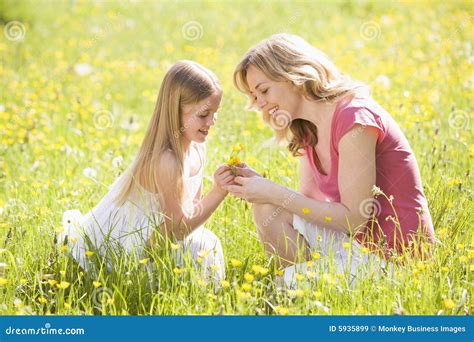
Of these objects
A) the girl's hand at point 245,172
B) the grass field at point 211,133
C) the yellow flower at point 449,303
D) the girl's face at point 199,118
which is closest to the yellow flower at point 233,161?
the girl's hand at point 245,172

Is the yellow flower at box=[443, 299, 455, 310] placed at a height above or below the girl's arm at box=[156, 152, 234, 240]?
below

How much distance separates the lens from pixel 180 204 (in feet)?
9.72

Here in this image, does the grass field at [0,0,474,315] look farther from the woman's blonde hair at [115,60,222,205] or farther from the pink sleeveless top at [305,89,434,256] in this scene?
the woman's blonde hair at [115,60,222,205]

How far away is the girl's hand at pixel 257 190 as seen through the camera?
287 centimetres

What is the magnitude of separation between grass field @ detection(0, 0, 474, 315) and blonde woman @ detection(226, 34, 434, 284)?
0.18 meters

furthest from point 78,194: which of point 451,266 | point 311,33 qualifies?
point 311,33

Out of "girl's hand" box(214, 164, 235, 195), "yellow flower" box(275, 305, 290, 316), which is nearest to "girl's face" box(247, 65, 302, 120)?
"girl's hand" box(214, 164, 235, 195)

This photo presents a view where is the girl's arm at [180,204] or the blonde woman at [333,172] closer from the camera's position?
the blonde woman at [333,172]

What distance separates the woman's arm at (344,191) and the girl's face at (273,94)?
1.05 feet

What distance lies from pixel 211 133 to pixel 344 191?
1.81 m

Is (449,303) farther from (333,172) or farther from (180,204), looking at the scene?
(180,204)

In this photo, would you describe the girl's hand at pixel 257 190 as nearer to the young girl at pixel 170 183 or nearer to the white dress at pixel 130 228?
the young girl at pixel 170 183

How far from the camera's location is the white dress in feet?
9.48

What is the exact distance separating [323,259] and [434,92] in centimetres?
291
